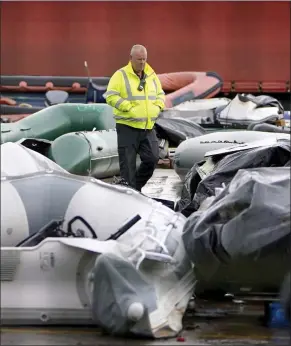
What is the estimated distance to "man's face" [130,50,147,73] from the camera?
293 inches

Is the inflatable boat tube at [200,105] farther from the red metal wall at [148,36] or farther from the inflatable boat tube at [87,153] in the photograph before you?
the red metal wall at [148,36]

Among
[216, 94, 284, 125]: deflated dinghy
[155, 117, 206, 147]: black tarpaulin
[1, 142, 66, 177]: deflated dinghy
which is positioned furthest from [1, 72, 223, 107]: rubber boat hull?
[1, 142, 66, 177]: deflated dinghy

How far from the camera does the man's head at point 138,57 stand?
741 centimetres

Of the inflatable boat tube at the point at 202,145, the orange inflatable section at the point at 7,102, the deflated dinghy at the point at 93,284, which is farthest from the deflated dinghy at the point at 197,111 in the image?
the deflated dinghy at the point at 93,284

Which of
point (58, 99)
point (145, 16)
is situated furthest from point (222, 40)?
point (58, 99)

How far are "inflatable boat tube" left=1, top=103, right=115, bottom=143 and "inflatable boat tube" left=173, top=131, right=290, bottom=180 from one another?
1671 mm

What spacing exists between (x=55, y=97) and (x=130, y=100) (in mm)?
7806

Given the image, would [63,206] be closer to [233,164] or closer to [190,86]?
[233,164]

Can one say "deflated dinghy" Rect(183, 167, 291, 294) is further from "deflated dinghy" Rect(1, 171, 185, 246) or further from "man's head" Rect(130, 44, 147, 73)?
"man's head" Rect(130, 44, 147, 73)

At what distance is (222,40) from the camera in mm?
19234

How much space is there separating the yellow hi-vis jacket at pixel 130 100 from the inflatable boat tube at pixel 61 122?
188cm

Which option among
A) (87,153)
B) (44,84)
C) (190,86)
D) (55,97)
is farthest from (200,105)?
(87,153)

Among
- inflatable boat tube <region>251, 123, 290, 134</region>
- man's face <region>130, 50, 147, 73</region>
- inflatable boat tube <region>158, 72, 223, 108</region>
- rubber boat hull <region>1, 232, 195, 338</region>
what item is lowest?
rubber boat hull <region>1, 232, 195, 338</region>

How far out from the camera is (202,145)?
789cm
